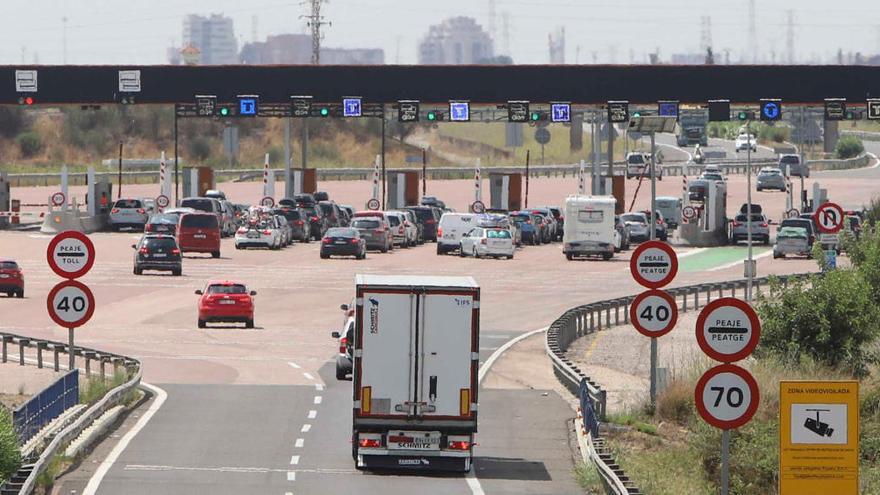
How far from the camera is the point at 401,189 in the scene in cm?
8606

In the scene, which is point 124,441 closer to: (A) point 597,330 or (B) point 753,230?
(A) point 597,330

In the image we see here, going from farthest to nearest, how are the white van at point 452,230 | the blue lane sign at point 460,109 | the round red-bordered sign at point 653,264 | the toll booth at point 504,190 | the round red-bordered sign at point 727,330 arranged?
the toll booth at point 504,190, the blue lane sign at point 460,109, the white van at point 452,230, the round red-bordered sign at point 653,264, the round red-bordered sign at point 727,330

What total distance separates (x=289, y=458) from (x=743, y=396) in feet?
29.8

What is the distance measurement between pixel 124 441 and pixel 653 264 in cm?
756

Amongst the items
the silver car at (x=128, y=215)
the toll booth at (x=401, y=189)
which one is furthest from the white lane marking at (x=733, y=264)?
the silver car at (x=128, y=215)

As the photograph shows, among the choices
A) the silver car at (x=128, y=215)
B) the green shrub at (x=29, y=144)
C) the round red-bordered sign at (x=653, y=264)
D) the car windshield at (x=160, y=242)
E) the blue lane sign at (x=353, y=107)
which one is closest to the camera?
the round red-bordered sign at (x=653, y=264)

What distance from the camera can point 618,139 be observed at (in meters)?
187

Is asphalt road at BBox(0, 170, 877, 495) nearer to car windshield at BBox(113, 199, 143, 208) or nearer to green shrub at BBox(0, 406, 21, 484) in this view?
green shrub at BBox(0, 406, 21, 484)

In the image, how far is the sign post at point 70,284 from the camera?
25.6 meters

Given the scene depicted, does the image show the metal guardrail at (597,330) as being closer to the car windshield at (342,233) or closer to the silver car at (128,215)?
the car windshield at (342,233)

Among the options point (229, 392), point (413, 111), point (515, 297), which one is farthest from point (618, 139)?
point (229, 392)

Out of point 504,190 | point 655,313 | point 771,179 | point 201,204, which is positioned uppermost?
point 771,179

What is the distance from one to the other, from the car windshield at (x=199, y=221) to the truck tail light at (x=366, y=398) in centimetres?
4225

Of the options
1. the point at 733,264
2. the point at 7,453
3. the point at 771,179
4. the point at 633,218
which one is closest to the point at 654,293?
the point at 7,453
